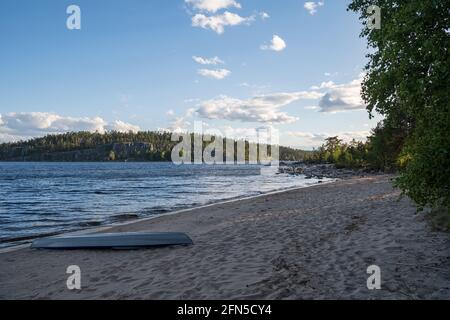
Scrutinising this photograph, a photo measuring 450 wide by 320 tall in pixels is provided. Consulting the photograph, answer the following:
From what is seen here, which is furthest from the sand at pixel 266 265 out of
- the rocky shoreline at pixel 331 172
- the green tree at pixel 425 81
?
the rocky shoreline at pixel 331 172

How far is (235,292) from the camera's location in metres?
7.71

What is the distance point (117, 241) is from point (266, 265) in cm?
699

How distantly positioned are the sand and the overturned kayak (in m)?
0.42

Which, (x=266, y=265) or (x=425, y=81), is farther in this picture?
(x=266, y=265)

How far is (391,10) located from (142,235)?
12.0m

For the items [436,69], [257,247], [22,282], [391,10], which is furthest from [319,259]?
[22,282]

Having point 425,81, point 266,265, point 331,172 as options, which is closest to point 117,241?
point 266,265

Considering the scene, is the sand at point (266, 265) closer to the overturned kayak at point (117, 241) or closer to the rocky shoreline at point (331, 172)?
the overturned kayak at point (117, 241)

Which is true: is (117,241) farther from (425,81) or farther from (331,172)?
(331,172)

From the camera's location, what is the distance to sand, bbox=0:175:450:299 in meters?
7.66

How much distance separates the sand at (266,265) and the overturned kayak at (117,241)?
42cm

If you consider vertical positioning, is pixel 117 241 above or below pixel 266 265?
below

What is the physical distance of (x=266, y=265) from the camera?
9578 mm
